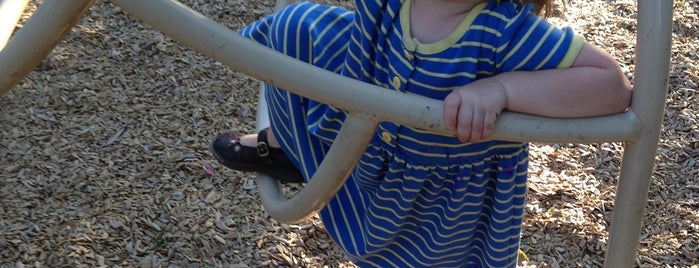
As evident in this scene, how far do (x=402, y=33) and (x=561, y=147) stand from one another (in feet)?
4.33

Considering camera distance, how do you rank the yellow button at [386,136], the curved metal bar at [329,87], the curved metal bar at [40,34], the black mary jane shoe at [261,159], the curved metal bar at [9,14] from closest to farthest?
the curved metal bar at [329,87] → the curved metal bar at [40,34] → the yellow button at [386,136] → the curved metal bar at [9,14] → the black mary jane shoe at [261,159]

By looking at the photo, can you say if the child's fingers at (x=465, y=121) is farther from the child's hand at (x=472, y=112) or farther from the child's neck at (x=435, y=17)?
the child's neck at (x=435, y=17)

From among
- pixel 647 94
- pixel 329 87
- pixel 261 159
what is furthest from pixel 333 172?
pixel 261 159

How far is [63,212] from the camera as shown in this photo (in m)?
1.97

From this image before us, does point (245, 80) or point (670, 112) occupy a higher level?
point (670, 112)

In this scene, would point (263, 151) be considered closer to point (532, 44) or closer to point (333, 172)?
point (333, 172)

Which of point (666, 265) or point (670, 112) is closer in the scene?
point (666, 265)

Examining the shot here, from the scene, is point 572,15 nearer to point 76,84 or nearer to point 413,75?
point 76,84

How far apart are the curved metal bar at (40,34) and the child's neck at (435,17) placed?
43 cm

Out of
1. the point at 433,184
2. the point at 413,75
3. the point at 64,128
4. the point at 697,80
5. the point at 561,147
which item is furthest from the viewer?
the point at 697,80

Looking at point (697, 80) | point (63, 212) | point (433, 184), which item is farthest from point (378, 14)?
point (697, 80)

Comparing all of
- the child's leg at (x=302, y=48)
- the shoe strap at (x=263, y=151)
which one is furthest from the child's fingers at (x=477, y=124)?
the shoe strap at (x=263, y=151)

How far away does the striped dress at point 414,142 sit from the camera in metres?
1.11

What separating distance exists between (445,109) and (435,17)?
217mm
